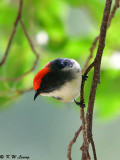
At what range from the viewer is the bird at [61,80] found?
58.9 inches

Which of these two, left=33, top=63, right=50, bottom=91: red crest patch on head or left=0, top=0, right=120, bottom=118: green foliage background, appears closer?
left=33, top=63, right=50, bottom=91: red crest patch on head

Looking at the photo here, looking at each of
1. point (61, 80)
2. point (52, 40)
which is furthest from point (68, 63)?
point (52, 40)

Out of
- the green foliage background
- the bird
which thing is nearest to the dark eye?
the bird

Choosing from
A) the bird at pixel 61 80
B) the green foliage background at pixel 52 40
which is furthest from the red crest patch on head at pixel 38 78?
the green foliage background at pixel 52 40

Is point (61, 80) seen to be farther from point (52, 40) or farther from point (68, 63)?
point (52, 40)

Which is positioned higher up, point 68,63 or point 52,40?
point 52,40

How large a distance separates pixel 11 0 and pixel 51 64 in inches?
40.9

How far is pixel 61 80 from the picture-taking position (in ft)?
5.04

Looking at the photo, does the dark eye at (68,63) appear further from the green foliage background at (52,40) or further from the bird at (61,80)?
the green foliage background at (52,40)

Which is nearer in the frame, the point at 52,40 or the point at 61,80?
the point at 61,80

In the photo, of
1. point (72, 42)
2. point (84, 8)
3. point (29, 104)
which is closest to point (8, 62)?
point (72, 42)

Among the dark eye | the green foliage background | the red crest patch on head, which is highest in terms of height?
the green foliage background

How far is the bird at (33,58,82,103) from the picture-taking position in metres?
1.50

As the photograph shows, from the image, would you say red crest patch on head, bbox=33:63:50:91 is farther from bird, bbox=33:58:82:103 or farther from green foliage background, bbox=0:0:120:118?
green foliage background, bbox=0:0:120:118
